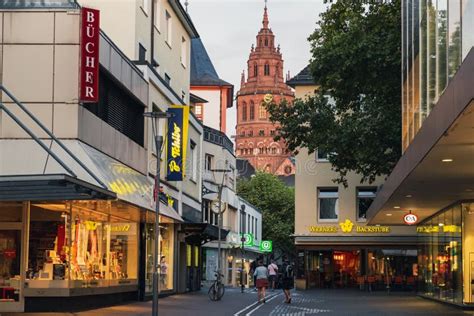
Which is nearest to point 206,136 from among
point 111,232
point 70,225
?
point 111,232

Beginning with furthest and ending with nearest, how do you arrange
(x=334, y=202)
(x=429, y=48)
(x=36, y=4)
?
(x=334, y=202)
(x=36, y=4)
(x=429, y=48)

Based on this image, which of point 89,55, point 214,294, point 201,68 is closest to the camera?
point 89,55

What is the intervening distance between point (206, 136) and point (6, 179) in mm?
45754

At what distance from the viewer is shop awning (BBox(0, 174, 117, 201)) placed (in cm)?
1895

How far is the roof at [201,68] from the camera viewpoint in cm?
7488

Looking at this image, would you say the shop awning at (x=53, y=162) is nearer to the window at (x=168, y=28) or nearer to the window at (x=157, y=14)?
the window at (x=157, y=14)

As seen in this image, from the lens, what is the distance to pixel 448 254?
35.0m

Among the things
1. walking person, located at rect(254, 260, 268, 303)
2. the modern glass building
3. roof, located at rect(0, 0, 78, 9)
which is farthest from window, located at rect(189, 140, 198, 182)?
roof, located at rect(0, 0, 78, 9)

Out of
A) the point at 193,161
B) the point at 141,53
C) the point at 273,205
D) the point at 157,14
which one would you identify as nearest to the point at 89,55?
the point at 141,53

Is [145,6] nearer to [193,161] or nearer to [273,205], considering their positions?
[193,161]

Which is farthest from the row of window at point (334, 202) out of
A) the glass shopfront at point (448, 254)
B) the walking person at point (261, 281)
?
the walking person at point (261, 281)

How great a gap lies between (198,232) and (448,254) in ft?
37.8

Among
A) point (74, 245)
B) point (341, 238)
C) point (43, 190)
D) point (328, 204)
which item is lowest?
point (74, 245)

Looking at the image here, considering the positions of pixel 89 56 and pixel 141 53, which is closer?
pixel 89 56
